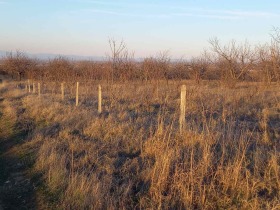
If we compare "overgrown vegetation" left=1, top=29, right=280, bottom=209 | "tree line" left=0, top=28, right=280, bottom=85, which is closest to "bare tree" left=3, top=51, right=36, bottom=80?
"tree line" left=0, top=28, right=280, bottom=85

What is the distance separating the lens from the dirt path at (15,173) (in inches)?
227

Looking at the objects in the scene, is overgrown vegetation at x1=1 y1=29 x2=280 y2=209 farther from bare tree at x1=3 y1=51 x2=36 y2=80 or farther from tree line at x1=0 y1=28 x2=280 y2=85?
bare tree at x1=3 y1=51 x2=36 y2=80

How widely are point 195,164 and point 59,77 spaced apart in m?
27.7

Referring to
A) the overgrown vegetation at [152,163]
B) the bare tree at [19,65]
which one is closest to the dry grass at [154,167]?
the overgrown vegetation at [152,163]

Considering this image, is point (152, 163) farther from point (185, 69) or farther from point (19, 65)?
point (19, 65)

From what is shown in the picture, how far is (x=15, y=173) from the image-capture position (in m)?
7.19

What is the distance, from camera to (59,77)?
1264 inches

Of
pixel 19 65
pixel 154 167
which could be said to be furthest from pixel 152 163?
pixel 19 65

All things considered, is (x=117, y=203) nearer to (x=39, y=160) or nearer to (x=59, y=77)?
(x=39, y=160)

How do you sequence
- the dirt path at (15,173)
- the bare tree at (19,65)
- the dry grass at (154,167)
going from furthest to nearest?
the bare tree at (19,65), the dirt path at (15,173), the dry grass at (154,167)

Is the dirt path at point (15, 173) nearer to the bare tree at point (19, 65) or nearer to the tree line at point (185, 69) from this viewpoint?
the tree line at point (185, 69)

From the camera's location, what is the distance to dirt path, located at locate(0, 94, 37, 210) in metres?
5.77

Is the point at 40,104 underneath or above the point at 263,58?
underneath

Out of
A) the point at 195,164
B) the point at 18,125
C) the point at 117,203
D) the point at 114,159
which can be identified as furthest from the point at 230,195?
the point at 18,125
